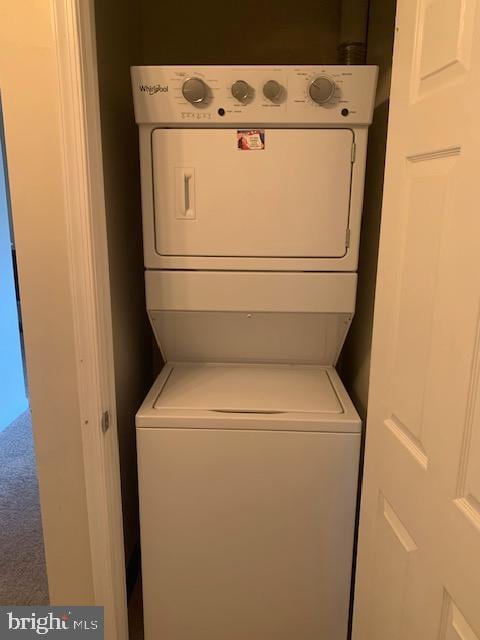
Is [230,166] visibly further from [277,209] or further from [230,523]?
[230,523]

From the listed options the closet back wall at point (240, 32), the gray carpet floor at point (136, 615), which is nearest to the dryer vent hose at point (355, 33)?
the closet back wall at point (240, 32)

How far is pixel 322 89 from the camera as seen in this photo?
1.26m

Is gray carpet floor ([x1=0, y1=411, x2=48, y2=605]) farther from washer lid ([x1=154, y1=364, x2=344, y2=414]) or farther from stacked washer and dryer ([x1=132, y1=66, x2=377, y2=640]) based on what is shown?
washer lid ([x1=154, y1=364, x2=344, y2=414])

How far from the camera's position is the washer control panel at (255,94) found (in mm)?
1266

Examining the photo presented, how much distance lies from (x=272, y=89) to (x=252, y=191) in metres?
0.28

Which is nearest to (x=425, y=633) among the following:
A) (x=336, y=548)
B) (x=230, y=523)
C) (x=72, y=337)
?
(x=336, y=548)

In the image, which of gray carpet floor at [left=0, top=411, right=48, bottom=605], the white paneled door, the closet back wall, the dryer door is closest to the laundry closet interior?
the dryer door

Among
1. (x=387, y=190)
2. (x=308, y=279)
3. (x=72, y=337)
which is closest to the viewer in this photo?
(x=387, y=190)

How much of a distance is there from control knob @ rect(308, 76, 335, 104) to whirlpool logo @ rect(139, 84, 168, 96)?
1.33 feet

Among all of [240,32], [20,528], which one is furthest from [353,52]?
[20,528]

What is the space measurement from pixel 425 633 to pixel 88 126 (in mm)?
1292

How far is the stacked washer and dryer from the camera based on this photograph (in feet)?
4.25

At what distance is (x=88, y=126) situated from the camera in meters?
1.09

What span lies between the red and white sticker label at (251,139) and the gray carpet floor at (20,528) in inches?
69.6
